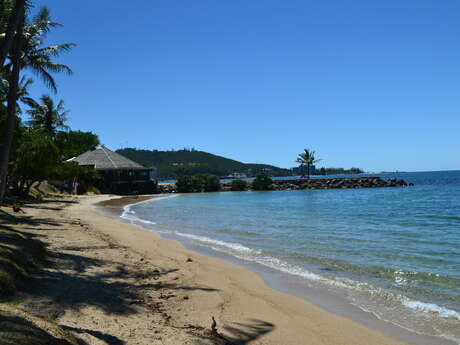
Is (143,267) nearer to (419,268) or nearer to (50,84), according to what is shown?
(419,268)

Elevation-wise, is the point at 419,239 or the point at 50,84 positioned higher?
the point at 50,84

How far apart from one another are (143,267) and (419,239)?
9671 millimetres

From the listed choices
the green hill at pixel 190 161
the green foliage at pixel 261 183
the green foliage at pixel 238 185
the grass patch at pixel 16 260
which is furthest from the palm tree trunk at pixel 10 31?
the green hill at pixel 190 161

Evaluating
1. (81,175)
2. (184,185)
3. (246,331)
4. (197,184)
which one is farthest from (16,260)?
(197,184)

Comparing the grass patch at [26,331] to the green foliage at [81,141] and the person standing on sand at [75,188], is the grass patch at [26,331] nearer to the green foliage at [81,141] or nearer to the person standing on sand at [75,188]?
the person standing on sand at [75,188]

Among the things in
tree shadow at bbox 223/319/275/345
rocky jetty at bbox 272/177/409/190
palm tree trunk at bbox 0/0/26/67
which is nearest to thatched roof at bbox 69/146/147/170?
rocky jetty at bbox 272/177/409/190

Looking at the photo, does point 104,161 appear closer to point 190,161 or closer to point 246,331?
point 246,331

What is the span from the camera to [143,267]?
24.7 feet

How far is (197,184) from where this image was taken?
63.2 metres

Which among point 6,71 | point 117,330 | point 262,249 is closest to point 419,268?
point 262,249

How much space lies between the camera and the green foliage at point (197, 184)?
2457 inches

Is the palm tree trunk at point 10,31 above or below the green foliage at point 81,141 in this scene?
below

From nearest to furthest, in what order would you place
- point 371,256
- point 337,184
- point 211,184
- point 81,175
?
point 371,256 → point 81,175 → point 211,184 → point 337,184

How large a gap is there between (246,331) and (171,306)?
121 centimetres
